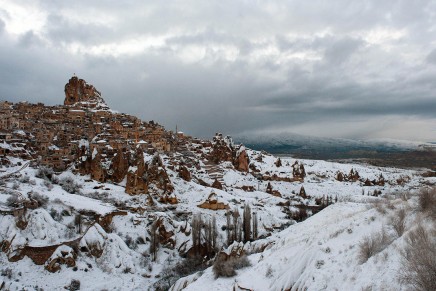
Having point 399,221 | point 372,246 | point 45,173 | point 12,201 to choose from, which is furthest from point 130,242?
point 399,221

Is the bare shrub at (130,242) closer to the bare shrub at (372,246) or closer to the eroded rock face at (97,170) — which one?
the eroded rock face at (97,170)

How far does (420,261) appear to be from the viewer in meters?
9.18

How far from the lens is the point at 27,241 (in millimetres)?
26312

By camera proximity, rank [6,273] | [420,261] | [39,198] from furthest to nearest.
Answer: [39,198]
[6,273]
[420,261]

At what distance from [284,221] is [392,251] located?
40271 millimetres

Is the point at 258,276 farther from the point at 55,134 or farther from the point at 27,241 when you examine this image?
the point at 55,134

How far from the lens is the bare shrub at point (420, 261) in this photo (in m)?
8.55

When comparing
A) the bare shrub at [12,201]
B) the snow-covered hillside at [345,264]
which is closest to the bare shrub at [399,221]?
the snow-covered hillside at [345,264]

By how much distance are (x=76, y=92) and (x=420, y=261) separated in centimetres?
11466

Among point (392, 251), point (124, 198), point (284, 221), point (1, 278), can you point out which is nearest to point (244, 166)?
point (284, 221)

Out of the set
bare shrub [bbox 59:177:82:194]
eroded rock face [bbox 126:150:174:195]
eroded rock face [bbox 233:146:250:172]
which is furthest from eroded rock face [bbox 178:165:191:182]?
eroded rock face [bbox 233:146:250:172]

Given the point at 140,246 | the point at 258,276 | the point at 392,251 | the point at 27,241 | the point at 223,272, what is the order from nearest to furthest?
the point at 392,251
the point at 258,276
the point at 223,272
the point at 27,241
the point at 140,246

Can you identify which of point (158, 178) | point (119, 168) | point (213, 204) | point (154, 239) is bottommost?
point (154, 239)

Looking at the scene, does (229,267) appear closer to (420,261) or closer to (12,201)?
(420,261)
